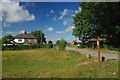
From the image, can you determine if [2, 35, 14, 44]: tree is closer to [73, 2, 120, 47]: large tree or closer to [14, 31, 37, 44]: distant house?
[14, 31, 37, 44]: distant house

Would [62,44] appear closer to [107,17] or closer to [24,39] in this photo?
[107,17]

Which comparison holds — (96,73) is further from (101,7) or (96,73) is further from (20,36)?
(20,36)

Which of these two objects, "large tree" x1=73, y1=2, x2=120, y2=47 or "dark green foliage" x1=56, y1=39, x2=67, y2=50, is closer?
"large tree" x1=73, y1=2, x2=120, y2=47

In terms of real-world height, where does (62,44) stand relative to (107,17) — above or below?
below

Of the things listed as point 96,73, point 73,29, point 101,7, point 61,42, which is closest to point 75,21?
→ point 73,29

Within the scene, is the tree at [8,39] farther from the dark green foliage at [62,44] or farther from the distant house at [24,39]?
the dark green foliage at [62,44]

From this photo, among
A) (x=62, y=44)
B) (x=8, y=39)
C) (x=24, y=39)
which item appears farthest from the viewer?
(x=24, y=39)

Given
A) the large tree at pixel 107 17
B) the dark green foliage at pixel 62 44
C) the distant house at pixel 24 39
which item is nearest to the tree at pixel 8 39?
the distant house at pixel 24 39

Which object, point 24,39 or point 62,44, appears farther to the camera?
point 24,39

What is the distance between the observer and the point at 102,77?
47.1ft

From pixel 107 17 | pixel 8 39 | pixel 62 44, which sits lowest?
pixel 62 44

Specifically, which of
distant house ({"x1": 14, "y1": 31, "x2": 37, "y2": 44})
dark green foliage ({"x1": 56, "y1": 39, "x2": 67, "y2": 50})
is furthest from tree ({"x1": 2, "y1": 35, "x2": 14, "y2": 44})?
dark green foliage ({"x1": 56, "y1": 39, "x2": 67, "y2": 50})

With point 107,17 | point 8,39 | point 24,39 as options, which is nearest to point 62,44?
point 107,17

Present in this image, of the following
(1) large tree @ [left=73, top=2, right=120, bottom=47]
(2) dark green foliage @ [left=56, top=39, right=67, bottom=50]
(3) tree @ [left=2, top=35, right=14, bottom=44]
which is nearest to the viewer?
(1) large tree @ [left=73, top=2, right=120, bottom=47]
